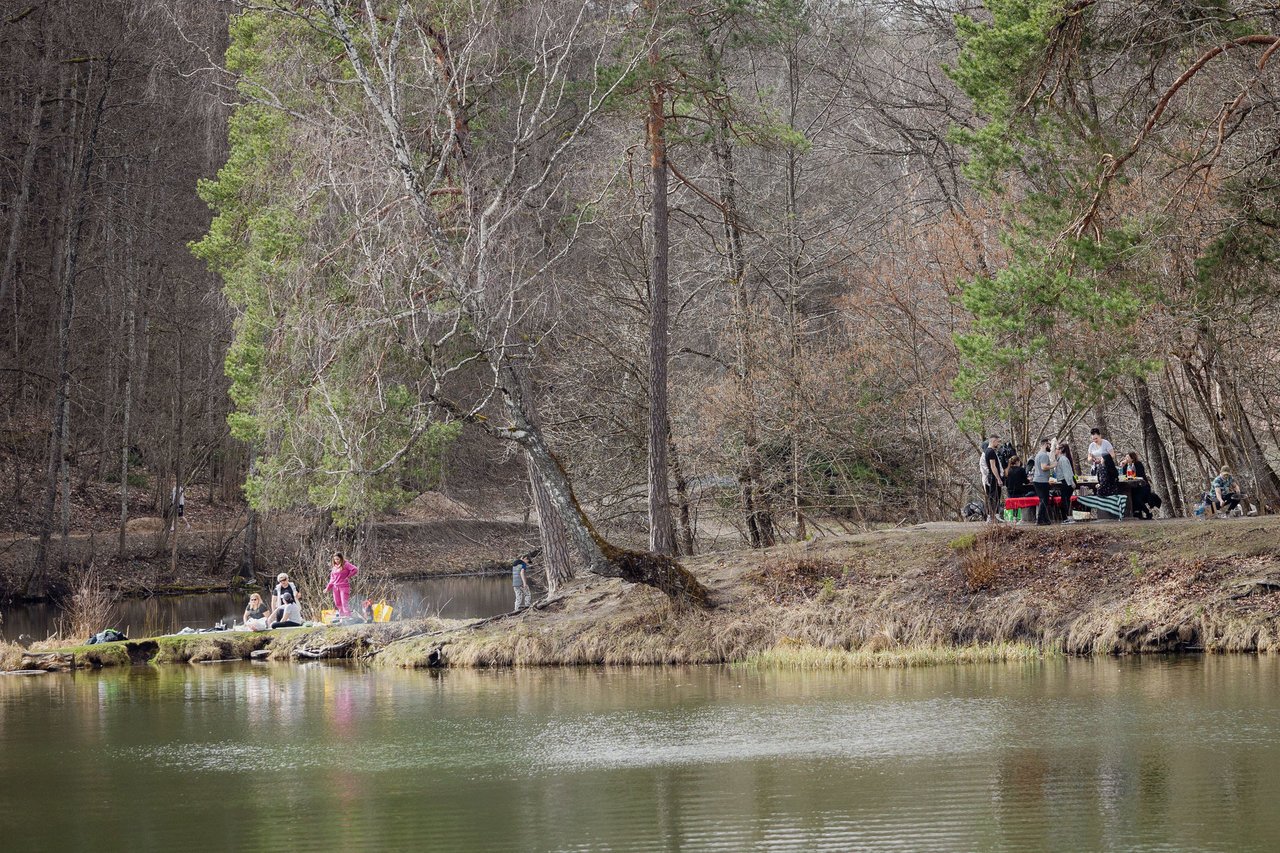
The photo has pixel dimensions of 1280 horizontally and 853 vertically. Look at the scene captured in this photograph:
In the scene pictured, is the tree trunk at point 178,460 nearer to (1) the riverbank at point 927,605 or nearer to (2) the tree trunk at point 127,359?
(2) the tree trunk at point 127,359

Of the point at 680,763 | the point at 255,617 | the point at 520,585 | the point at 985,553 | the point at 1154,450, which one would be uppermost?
the point at 1154,450


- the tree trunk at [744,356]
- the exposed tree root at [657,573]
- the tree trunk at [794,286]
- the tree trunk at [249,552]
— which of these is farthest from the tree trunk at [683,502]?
the tree trunk at [249,552]

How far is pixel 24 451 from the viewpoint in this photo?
146 ft

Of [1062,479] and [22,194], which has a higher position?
[22,194]

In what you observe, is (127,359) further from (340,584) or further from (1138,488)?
(1138,488)

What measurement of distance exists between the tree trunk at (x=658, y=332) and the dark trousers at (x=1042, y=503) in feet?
20.5

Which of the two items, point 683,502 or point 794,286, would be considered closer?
point 683,502

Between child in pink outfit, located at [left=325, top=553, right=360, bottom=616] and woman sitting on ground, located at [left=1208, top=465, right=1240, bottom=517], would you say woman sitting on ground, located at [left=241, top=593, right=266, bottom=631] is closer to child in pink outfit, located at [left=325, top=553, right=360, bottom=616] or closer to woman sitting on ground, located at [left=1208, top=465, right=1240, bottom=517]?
child in pink outfit, located at [left=325, top=553, right=360, bottom=616]

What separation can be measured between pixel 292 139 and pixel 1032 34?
12.9 metres

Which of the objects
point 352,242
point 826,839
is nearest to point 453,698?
point 352,242

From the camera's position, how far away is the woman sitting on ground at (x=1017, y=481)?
24078 mm

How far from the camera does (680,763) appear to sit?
14336 millimetres

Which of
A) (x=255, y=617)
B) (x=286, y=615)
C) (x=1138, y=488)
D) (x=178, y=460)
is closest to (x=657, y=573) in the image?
(x=286, y=615)

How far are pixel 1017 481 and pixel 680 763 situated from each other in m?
11.7
